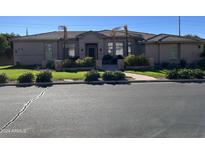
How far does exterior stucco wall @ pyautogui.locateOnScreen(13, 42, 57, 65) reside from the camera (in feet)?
103

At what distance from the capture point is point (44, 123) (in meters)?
7.75

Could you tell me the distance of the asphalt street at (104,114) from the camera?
689 cm

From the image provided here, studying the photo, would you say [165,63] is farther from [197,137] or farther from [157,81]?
[197,137]

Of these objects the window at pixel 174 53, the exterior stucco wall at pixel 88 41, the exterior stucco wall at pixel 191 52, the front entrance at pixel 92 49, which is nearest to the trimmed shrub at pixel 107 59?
the exterior stucco wall at pixel 88 41

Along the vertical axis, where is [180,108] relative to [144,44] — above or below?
below

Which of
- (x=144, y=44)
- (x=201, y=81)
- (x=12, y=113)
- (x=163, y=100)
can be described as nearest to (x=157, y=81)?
(x=201, y=81)

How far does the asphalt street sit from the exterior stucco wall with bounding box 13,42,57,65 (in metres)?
18.8

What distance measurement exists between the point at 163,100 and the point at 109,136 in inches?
199

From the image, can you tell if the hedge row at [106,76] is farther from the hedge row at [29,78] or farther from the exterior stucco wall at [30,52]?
the exterior stucco wall at [30,52]

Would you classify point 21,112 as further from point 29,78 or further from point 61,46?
point 61,46

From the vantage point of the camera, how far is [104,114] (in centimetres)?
880

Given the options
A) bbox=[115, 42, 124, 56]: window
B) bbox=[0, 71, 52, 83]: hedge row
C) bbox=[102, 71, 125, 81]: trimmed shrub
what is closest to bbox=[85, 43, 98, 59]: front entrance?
bbox=[115, 42, 124, 56]: window

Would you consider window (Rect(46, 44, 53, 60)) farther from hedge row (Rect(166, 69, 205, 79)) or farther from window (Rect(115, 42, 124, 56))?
hedge row (Rect(166, 69, 205, 79))

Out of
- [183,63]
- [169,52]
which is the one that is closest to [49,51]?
[169,52]
